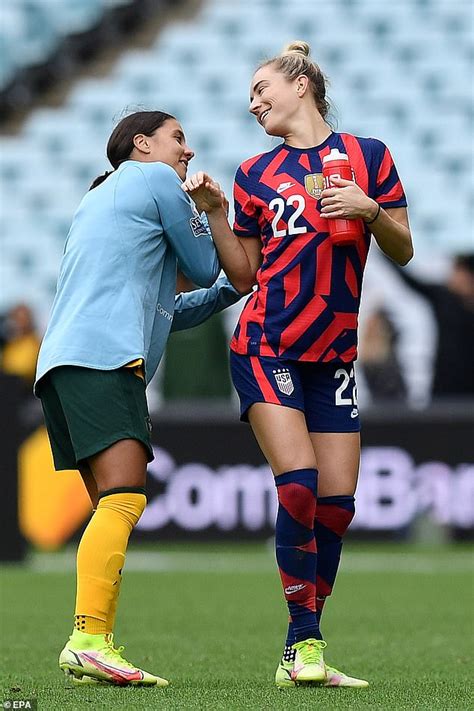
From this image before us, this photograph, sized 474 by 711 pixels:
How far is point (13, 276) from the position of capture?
665 inches

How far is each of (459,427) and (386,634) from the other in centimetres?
488

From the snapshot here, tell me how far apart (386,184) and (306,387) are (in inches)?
28.8

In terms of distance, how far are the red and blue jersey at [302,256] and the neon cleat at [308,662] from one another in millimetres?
932

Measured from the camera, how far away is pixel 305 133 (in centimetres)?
518

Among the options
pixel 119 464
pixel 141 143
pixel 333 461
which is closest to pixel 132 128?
pixel 141 143

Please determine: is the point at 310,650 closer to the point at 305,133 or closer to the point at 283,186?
the point at 283,186

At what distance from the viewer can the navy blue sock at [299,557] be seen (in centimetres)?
496

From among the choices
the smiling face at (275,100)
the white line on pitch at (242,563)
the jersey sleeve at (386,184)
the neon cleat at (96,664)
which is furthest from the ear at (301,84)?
the white line on pitch at (242,563)

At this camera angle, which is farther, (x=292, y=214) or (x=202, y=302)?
(x=202, y=302)

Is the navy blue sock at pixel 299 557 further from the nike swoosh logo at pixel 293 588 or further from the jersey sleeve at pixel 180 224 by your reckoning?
the jersey sleeve at pixel 180 224

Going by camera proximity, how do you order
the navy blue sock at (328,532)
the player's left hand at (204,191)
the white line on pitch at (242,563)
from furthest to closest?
the white line on pitch at (242,563)
the navy blue sock at (328,532)
the player's left hand at (204,191)

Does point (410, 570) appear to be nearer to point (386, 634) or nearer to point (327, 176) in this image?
point (386, 634)

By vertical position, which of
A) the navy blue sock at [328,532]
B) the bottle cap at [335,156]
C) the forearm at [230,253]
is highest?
the bottle cap at [335,156]

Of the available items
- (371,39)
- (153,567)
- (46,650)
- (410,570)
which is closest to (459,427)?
(410,570)
